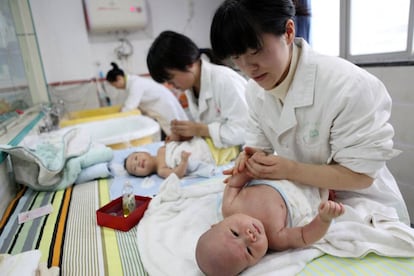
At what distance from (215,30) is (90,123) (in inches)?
84.2

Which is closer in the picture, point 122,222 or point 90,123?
point 122,222

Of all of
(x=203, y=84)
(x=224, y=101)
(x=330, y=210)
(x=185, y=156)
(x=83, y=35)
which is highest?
(x=83, y=35)

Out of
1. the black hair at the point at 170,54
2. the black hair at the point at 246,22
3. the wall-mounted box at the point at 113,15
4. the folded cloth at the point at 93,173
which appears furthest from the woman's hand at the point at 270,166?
the wall-mounted box at the point at 113,15

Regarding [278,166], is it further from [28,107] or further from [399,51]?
[28,107]

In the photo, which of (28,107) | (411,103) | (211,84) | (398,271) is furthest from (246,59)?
(28,107)

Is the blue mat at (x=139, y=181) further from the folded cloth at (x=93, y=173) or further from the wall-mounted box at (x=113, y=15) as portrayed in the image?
the wall-mounted box at (x=113, y=15)

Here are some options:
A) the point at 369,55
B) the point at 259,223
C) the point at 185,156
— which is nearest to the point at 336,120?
the point at 259,223

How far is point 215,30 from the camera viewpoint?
0.79 meters

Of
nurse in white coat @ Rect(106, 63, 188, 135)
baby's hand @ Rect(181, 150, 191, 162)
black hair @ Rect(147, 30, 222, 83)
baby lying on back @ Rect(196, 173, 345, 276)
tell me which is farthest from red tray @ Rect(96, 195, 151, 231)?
nurse in white coat @ Rect(106, 63, 188, 135)

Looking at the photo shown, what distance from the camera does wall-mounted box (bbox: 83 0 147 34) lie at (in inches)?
133

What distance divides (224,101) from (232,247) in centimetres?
102

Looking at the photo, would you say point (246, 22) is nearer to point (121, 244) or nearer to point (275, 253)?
point (275, 253)

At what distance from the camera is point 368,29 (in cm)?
222

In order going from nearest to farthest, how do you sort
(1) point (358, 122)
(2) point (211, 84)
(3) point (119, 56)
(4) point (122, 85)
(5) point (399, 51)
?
1. (1) point (358, 122)
2. (2) point (211, 84)
3. (5) point (399, 51)
4. (4) point (122, 85)
5. (3) point (119, 56)
